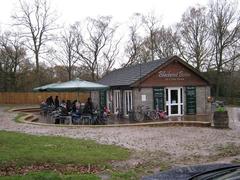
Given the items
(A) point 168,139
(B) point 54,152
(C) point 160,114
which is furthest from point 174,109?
(B) point 54,152

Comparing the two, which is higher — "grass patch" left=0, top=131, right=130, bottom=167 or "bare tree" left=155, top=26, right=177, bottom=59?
"bare tree" left=155, top=26, right=177, bottom=59

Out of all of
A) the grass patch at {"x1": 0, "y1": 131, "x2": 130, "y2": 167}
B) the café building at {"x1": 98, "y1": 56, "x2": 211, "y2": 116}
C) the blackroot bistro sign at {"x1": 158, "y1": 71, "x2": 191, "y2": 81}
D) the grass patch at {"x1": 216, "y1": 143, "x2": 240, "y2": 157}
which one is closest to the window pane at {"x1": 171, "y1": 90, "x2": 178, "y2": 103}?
the café building at {"x1": 98, "y1": 56, "x2": 211, "y2": 116}

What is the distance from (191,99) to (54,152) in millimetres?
20157

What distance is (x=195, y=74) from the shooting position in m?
30.5

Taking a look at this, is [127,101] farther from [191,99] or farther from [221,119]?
[221,119]

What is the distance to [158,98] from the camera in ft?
95.3

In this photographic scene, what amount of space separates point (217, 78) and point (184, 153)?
128ft

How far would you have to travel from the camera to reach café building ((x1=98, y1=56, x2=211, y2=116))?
2861 cm

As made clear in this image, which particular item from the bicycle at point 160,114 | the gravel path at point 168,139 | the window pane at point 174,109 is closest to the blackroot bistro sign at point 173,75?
the window pane at point 174,109

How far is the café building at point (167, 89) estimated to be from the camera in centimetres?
2861

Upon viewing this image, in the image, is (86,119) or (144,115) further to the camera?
(144,115)

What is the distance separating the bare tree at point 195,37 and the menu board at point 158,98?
22.1 meters

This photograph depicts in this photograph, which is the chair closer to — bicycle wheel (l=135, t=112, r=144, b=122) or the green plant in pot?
bicycle wheel (l=135, t=112, r=144, b=122)

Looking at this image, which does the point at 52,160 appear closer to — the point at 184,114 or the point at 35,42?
the point at 184,114
